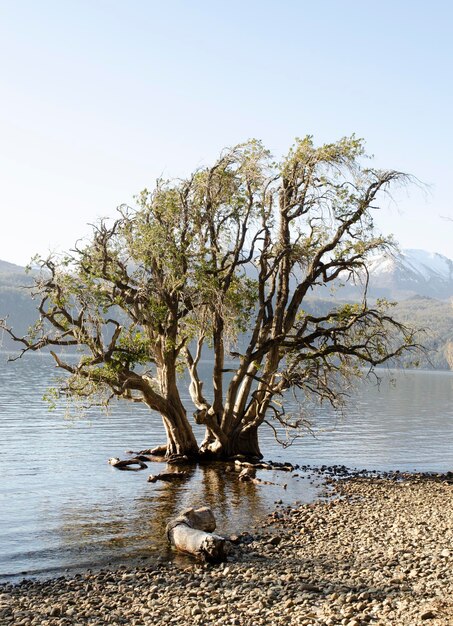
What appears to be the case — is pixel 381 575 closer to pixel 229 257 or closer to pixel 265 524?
pixel 265 524

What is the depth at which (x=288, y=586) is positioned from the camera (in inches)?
573

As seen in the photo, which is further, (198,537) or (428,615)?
(198,537)

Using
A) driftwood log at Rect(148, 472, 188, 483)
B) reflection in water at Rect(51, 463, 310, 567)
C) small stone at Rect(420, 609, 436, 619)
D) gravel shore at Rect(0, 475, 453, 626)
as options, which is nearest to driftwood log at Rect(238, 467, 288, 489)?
reflection in water at Rect(51, 463, 310, 567)

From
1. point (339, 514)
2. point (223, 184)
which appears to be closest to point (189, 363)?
point (223, 184)

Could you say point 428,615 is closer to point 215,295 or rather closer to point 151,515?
point 151,515

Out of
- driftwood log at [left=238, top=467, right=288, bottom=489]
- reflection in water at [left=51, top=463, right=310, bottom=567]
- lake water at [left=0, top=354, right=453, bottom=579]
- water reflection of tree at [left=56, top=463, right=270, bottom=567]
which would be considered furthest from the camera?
driftwood log at [left=238, top=467, right=288, bottom=489]

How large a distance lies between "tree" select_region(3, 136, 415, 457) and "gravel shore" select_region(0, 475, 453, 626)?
1362 centimetres

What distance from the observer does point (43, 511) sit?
24.3 metres

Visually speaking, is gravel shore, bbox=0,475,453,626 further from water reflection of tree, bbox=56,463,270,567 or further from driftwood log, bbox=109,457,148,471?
driftwood log, bbox=109,457,148,471

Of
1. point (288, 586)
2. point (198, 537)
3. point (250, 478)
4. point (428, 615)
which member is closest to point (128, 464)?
point (250, 478)

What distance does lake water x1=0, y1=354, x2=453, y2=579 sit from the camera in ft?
64.3

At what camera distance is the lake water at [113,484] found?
64.3 feet

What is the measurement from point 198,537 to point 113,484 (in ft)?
40.2

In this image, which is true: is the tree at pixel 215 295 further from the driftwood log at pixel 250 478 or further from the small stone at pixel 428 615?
the small stone at pixel 428 615
